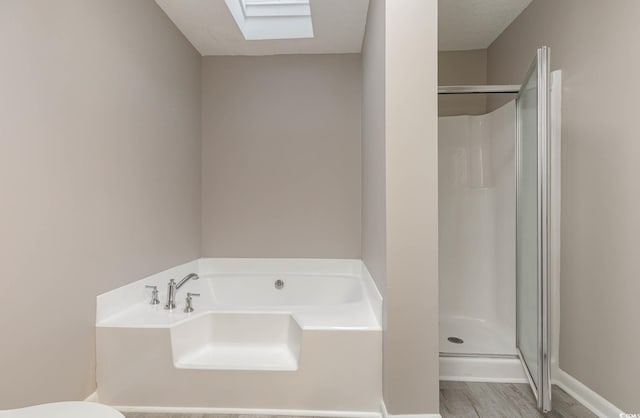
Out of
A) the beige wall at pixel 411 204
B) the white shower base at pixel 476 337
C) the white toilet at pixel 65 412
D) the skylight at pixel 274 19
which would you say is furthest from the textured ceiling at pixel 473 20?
the white toilet at pixel 65 412

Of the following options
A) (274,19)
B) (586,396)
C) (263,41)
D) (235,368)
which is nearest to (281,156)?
(263,41)

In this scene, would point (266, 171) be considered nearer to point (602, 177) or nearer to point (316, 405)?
point (316, 405)

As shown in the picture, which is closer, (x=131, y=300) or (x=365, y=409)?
(x=365, y=409)

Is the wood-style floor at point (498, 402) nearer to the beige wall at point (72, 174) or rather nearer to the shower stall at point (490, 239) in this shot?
the shower stall at point (490, 239)

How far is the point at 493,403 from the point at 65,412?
187 centimetres

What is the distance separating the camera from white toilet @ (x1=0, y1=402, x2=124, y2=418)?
93cm

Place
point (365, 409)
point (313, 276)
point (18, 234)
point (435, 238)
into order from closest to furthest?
point (18, 234), point (435, 238), point (365, 409), point (313, 276)

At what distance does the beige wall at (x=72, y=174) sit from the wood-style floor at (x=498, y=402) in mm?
1849

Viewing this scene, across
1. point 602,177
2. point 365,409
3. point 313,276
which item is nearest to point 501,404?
point 365,409

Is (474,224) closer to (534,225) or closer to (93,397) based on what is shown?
(534,225)

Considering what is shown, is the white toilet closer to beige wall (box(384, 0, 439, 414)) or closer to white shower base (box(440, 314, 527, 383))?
beige wall (box(384, 0, 439, 414))

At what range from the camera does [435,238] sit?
5.09ft

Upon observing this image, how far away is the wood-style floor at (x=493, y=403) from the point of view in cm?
169

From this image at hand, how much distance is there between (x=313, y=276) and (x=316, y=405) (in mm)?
1297
